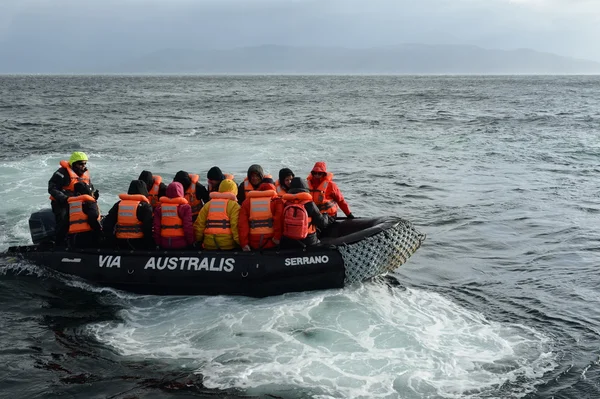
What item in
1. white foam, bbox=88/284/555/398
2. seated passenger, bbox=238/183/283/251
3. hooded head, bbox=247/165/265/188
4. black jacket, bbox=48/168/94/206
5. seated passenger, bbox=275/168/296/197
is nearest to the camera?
white foam, bbox=88/284/555/398

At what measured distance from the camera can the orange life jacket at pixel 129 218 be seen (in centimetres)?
781

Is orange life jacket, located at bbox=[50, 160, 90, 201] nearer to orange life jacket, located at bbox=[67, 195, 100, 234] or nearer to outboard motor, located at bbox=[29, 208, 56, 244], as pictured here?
outboard motor, located at bbox=[29, 208, 56, 244]

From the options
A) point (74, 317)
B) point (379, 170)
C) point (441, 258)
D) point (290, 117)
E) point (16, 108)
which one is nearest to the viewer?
point (74, 317)

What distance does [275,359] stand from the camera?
6.24m

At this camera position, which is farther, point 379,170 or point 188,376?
point 379,170

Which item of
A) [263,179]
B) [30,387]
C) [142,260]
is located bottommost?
[30,387]

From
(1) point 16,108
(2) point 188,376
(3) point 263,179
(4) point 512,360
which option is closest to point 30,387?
(2) point 188,376

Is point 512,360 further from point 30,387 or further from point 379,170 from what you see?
point 379,170

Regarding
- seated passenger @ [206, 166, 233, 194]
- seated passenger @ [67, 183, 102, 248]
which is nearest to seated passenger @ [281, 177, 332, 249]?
seated passenger @ [206, 166, 233, 194]

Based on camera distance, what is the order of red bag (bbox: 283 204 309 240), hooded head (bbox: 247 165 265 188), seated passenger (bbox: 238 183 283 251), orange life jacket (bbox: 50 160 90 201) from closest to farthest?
red bag (bbox: 283 204 309 240) → seated passenger (bbox: 238 183 283 251) → hooded head (bbox: 247 165 265 188) → orange life jacket (bbox: 50 160 90 201)

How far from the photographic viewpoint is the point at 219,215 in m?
7.77

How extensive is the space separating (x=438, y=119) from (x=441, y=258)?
934 inches

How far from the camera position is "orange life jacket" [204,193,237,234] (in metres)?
7.75

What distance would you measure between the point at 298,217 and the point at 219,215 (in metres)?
1.00
